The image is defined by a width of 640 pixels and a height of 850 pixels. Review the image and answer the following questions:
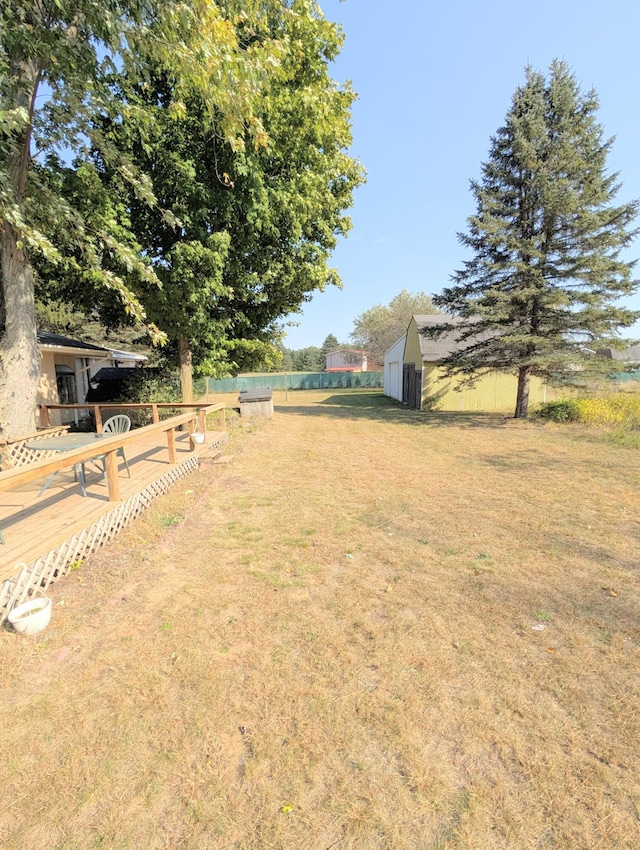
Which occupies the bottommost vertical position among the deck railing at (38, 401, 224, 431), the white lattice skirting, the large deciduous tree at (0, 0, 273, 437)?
the white lattice skirting

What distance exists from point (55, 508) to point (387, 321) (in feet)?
143

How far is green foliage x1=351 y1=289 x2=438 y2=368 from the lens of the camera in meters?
43.9

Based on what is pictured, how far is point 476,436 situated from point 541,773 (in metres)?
10.5

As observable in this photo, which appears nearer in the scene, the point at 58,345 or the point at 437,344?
the point at 58,345

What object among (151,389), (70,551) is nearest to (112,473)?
(70,551)

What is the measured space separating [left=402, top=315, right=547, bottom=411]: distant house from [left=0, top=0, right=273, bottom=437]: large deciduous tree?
13122 millimetres

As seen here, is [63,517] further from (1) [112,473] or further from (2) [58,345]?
(2) [58,345]

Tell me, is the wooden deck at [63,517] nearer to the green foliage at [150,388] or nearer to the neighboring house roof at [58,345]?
the neighboring house roof at [58,345]

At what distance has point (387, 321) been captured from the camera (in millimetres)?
44781

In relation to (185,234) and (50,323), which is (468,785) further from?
(50,323)

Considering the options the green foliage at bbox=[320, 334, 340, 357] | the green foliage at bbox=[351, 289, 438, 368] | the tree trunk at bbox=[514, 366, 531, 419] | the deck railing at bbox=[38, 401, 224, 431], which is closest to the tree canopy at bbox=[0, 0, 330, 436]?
the deck railing at bbox=[38, 401, 224, 431]

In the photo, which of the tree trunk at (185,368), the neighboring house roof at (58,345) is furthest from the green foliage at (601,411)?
the neighboring house roof at (58,345)

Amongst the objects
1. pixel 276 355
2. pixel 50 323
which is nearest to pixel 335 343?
pixel 50 323

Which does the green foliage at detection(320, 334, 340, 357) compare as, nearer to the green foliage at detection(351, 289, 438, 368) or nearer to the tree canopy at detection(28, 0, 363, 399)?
the green foliage at detection(351, 289, 438, 368)
